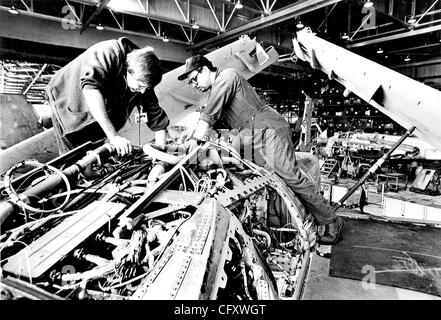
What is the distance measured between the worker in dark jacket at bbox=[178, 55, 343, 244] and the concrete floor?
66 cm

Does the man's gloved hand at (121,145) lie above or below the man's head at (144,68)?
below

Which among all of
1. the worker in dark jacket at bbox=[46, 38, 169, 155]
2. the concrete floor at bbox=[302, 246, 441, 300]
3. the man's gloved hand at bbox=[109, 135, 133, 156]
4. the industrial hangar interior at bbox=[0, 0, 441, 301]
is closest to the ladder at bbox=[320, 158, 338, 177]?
the industrial hangar interior at bbox=[0, 0, 441, 301]

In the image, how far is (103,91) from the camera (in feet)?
8.22

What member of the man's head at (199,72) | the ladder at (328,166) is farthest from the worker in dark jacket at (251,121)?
the ladder at (328,166)

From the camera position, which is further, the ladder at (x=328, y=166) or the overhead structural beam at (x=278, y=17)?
the ladder at (x=328, y=166)

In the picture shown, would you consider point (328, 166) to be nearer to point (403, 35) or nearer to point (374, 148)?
point (374, 148)

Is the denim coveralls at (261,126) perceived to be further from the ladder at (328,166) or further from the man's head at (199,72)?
the ladder at (328,166)

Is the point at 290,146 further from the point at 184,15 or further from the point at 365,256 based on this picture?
the point at 184,15

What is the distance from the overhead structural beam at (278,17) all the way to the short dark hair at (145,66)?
5.83m

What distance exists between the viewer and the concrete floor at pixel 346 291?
9.51ft

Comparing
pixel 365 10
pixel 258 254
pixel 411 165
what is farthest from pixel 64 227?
pixel 411 165

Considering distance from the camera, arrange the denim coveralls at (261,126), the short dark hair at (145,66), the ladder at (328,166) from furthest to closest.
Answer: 1. the ladder at (328,166)
2. the denim coveralls at (261,126)
3. the short dark hair at (145,66)

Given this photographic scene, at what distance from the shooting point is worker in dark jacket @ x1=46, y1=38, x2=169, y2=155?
7.57 ft

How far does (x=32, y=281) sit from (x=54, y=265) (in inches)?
4.5
